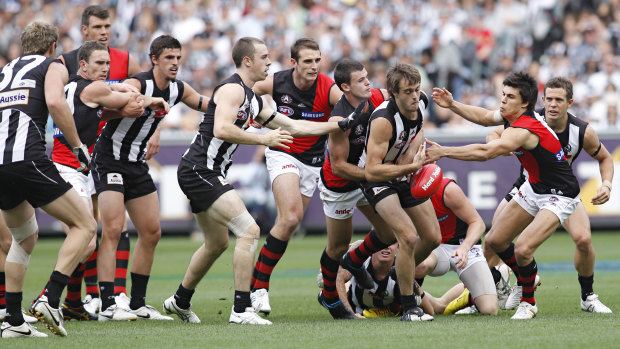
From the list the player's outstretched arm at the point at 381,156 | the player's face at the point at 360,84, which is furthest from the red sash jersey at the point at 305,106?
the player's outstretched arm at the point at 381,156

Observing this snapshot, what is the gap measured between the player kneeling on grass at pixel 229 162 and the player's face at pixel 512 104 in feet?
4.80

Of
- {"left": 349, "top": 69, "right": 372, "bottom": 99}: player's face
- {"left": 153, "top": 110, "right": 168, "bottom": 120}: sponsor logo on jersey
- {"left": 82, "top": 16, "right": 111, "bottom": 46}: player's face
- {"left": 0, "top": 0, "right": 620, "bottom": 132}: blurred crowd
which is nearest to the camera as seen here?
{"left": 349, "top": 69, "right": 372, "bottom": 99}: player's face

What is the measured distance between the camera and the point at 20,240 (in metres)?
7.46

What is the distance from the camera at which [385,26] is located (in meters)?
22.3

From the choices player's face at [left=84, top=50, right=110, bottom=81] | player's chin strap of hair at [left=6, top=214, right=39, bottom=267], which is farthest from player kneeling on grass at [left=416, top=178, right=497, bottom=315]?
player's chin strap of hair at [left=6, top=214, right=39, bottom=267]

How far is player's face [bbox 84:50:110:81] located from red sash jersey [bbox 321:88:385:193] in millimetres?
2223

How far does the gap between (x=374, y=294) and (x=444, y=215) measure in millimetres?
1087

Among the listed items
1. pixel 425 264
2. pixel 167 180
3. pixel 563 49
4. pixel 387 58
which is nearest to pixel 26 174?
pixel 425 264

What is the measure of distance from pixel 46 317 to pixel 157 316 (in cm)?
185

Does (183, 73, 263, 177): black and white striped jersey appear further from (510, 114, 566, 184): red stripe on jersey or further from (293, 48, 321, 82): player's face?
(510, 114, 566, 184): red stripe on jersey

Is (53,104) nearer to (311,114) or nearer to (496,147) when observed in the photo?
(311,114)

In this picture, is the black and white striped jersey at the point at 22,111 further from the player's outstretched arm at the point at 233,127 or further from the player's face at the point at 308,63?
the player's face at the point at 308,63

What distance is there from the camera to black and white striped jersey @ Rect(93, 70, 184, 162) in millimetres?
8867

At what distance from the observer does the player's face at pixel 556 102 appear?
8.69 meters
